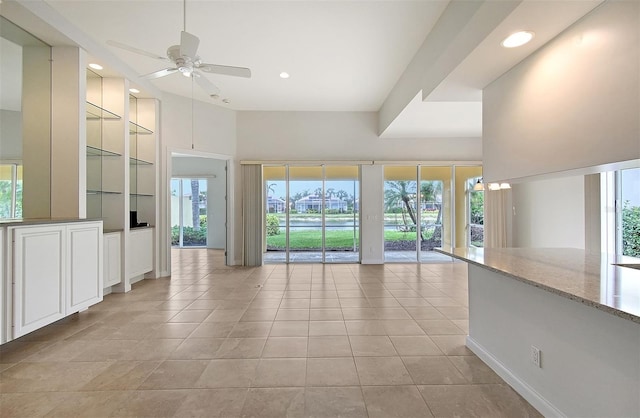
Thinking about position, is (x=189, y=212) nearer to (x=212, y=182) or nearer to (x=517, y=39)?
(x=212, y=182)

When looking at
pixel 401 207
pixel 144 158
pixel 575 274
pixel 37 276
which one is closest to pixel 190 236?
pixel 144 158

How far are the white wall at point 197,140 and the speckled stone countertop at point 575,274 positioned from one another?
515cm

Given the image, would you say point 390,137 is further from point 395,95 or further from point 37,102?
point 37,102

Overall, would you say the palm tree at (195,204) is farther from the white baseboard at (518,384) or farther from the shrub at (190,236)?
the white baseboard at (518,384)

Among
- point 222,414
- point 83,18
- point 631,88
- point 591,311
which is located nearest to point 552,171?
point 631,88

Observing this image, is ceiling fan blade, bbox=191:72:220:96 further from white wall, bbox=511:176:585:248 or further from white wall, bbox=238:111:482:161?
white wall, bbox=511:176:585:248

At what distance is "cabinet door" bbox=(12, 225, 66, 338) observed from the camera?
245cm

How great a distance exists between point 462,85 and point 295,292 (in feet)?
11.5

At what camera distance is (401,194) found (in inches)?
276

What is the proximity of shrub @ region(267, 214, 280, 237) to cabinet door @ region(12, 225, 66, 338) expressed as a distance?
4.28 meters

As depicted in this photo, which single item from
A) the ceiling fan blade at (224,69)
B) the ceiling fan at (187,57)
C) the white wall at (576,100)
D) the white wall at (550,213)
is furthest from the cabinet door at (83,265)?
the white wall at (550,213)

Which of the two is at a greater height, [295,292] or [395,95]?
[395,95]

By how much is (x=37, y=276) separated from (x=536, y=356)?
161 inches

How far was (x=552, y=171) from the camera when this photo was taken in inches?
75.6
